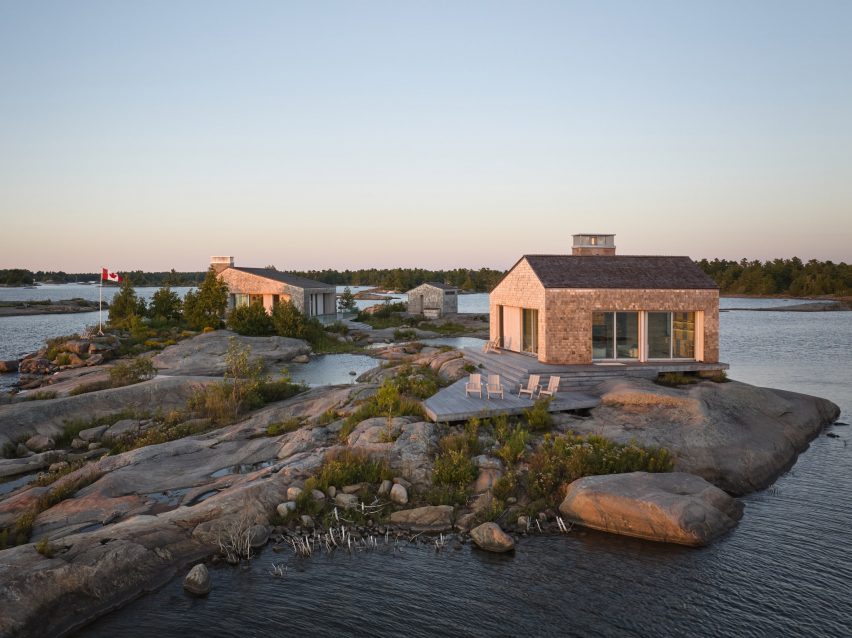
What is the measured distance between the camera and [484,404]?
54.0 ft

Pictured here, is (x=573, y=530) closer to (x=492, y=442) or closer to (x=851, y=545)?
(x=492, y=442)

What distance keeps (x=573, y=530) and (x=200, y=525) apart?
712cm

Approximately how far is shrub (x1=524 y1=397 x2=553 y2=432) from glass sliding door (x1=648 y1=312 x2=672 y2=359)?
7.24 meters

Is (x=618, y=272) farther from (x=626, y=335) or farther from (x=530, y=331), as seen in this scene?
(x=530, y=331)

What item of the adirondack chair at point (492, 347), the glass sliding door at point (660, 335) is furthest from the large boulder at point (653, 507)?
the adirondack chair at point (492, 347)

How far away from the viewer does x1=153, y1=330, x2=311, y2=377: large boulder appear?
1224 inches

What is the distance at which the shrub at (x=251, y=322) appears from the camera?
1591 inches

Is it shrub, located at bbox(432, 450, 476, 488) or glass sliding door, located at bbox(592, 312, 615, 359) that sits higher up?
glass sliding door, located at bbox(592, 312, 615, 359)

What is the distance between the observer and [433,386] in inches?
766

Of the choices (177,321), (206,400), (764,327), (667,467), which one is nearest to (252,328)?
(177,321)

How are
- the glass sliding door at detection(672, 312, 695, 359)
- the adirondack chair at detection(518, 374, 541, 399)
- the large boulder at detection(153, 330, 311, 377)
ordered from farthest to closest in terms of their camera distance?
the large boulder at detection(153, 330, 311, 377)
the glass sliding door at detection(672, 312, 695, 359)
the adirondack chair at detection(518, 374, 541, 399)

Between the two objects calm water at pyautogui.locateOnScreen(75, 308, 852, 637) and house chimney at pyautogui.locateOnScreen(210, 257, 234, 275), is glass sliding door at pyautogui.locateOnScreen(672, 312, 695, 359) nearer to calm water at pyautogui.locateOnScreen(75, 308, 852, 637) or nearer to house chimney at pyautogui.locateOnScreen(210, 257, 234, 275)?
calm water at pyautogui.locateOnScreen(75, 308, 852, 637)

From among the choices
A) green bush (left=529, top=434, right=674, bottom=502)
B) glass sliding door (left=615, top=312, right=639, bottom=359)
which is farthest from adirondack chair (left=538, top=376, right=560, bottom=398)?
glass sliding door (left=615, top=312, right=639, bottom=359)

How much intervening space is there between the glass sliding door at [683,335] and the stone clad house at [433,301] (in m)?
37.3
